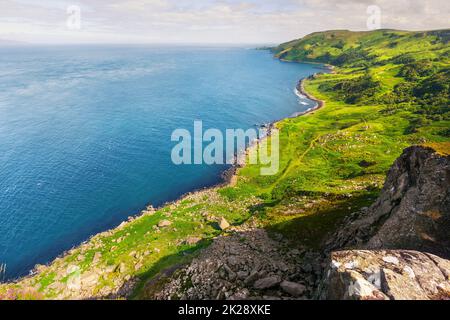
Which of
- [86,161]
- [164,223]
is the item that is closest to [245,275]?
[164,223]

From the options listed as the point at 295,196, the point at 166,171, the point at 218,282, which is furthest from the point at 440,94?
the point at 218,282

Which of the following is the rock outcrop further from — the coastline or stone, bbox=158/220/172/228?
the coastline

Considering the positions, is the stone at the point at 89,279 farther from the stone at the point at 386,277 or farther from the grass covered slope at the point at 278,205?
the stone at the point at 386,277

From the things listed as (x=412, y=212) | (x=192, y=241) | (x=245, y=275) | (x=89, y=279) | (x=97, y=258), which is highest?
(x=412, y=212)

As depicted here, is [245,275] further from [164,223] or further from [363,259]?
[164,223]

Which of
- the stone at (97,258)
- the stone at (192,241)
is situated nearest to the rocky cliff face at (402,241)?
the stone at (192,241)
